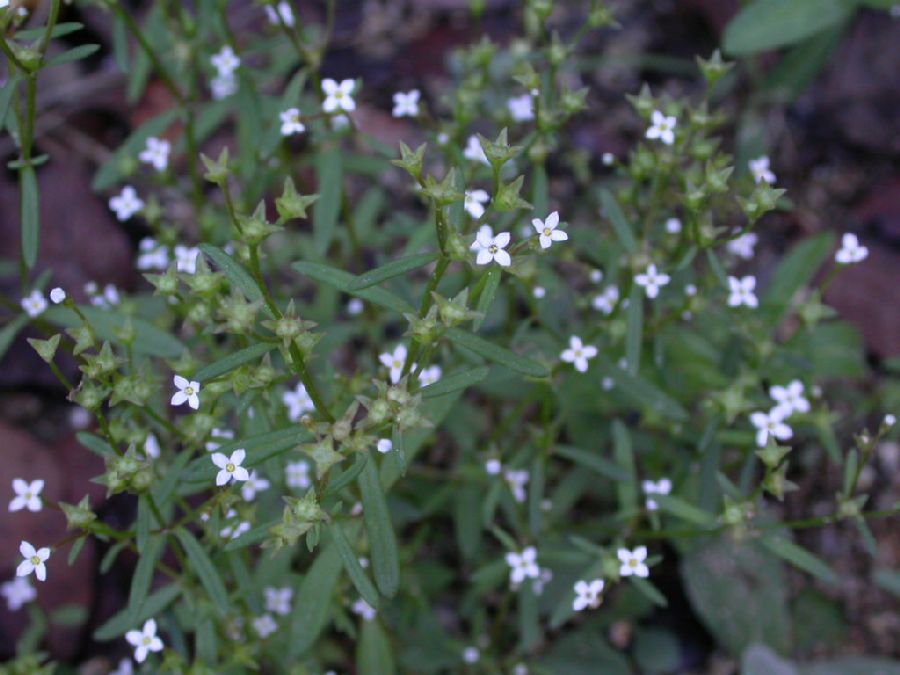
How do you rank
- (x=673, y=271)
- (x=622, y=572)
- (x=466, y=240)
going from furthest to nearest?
(x=673, y=271), (x=622, y=572), (x=466, y=240)

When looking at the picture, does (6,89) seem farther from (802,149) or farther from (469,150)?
(802,149)

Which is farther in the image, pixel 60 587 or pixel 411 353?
pixel 60 587

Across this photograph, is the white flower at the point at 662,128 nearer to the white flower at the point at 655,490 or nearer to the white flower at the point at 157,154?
the white flower at the point at 655,490

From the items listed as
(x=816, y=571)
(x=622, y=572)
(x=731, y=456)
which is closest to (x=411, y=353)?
(x=622, y=572)

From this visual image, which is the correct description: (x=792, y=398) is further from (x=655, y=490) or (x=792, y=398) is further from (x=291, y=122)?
(x=291, y=122)

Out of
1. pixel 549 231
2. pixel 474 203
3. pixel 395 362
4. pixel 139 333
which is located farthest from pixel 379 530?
pixel 139 333

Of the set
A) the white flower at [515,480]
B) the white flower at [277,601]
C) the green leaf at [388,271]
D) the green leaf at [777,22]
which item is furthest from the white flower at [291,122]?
the green leaf at [777,22]

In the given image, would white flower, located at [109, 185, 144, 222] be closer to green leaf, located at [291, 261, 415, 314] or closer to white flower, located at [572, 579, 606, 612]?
green leaf, located at [291, 261, 415, 314]
